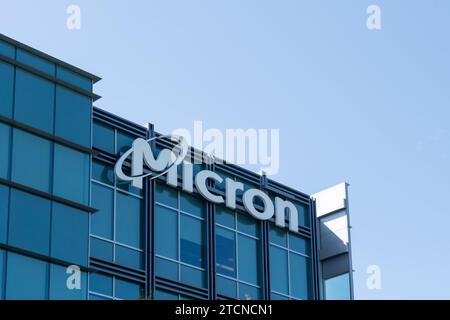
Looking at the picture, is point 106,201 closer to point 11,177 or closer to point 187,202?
point 187,202

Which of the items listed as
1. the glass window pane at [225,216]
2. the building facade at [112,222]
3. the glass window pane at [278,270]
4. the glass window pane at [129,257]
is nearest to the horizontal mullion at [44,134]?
the building facade at [112,222]

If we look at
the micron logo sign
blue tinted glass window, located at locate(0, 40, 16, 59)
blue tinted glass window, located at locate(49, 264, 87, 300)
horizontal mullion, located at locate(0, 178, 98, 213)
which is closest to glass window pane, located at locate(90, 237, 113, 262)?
the micron logo sign

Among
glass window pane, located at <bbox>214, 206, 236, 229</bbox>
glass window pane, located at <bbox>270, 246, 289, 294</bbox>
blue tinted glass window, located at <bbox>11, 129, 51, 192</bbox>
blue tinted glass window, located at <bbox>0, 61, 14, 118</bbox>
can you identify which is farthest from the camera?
glass window pane, located at <bbox>270, 246, 289, 294</bbox>

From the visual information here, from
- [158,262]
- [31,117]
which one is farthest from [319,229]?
[31,117]

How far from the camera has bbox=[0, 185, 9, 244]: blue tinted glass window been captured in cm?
2535

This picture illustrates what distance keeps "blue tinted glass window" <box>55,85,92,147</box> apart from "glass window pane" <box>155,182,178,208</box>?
6.10 m

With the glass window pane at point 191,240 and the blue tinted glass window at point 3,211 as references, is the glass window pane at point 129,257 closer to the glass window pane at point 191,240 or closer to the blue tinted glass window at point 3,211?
the glass window pane at point 191,240

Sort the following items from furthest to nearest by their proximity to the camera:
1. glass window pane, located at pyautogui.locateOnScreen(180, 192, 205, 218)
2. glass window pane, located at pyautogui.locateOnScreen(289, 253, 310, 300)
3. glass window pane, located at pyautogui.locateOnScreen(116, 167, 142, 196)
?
glass window pane, located at pyautogui.locateOnScreen(289, 253, 310, 300), glass window pane, located at pyautogui.locateOnScreen(180, 192, 205, 218), glass window pane, located at pyautogui.locateOnScreen(116, 167, 142, 196)

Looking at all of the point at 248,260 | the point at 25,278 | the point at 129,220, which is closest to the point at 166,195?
the point at 129,220

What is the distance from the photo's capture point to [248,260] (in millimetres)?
37344

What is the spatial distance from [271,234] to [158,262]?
6347 millimetres

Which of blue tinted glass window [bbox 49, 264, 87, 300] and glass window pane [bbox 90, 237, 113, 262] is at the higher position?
glass window pane [bbox 90, 237, 113, 262]

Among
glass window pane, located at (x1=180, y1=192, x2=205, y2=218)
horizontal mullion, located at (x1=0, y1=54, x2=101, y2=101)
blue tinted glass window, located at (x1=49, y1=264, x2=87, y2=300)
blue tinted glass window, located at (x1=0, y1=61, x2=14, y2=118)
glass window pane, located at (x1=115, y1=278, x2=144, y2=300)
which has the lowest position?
blue tinted glass window, located at (x1=49, y1=264, x2=87, y2=300)

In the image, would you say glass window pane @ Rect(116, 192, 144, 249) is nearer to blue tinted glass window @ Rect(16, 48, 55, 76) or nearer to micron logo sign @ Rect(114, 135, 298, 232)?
micron logo sign @ Rect(114, 135, 298, 232)
